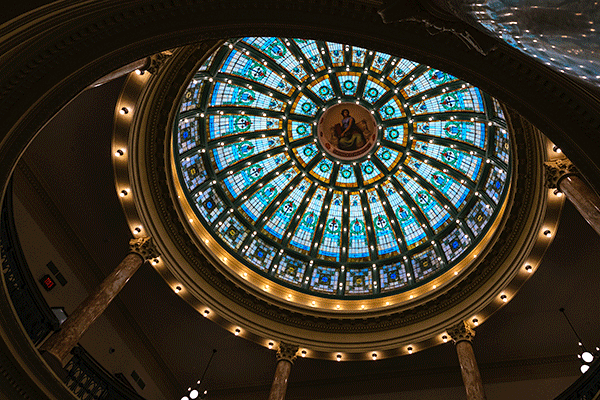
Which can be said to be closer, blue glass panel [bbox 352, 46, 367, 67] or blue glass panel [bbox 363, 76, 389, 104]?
blue glass panel [bbox 352, 46, 367, 67]

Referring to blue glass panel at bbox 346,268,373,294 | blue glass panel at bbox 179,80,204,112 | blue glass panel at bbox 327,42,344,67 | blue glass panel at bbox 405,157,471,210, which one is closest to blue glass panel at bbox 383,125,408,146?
blue glass panel at bbox 405,157,471,210

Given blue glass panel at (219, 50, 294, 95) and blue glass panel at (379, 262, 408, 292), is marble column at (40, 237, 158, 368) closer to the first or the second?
blue glass panel at (219, 50, 294, 95)

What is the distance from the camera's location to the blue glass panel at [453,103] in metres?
17.4

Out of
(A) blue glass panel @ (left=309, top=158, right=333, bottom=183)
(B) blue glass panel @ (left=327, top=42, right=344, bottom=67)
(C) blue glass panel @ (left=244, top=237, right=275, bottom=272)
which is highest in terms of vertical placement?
(B) blue glass panel @ (left=327, top=42, right=344, bottom=67)

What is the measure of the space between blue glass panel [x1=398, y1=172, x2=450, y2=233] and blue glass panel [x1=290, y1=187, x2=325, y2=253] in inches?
169

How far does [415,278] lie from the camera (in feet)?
61.4

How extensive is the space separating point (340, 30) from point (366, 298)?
1358cm

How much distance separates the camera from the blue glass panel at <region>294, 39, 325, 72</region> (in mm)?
18422

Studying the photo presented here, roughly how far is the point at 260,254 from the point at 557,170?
42.4 ft

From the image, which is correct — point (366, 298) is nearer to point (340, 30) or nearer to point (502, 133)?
point (502, 133)

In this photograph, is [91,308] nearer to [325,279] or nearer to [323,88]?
[325,279]

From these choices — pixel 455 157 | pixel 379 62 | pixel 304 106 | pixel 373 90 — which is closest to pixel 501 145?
pixel 455 157

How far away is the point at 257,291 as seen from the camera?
55.2 ft

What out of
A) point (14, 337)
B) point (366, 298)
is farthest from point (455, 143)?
point (14, 337)
